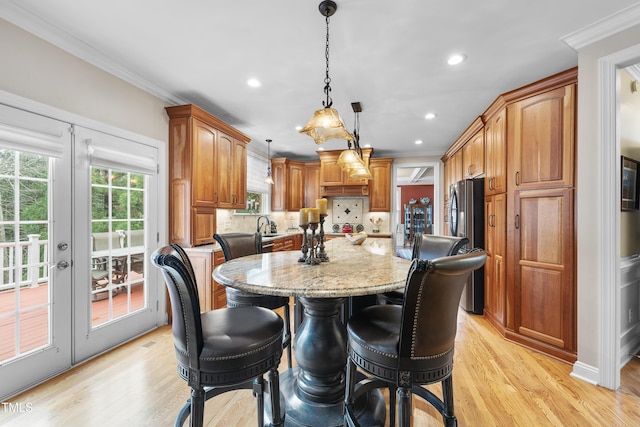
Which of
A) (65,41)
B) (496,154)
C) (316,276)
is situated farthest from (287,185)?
(316,276)

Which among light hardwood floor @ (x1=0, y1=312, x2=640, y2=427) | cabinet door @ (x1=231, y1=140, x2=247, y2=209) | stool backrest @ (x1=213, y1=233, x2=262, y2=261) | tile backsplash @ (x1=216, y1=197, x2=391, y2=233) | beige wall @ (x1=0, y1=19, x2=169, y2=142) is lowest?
light hardwood floor @ (x1=0, y1=312, x2=640, y2=427)

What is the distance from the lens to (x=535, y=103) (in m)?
2.56

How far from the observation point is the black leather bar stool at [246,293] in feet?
6.34

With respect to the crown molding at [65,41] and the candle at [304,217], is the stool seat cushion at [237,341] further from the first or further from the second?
the crown molding at [65,41]

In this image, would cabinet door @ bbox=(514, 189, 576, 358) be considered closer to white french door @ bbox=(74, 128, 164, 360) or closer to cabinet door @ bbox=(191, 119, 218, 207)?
cabinet door @ bbox=(191, 119, 218, 207)

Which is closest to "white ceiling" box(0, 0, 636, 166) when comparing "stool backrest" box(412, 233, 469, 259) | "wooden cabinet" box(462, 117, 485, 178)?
"wooden cabinet" box(462, 117, 485, 178)

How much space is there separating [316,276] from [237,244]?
3.81 feet

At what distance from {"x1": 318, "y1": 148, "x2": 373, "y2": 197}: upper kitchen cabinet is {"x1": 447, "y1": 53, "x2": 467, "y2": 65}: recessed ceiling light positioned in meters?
3.23

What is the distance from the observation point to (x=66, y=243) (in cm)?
214

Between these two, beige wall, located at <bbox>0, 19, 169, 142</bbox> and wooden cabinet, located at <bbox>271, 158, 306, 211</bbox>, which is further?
wooden cabinet, located at <bbox>271, 158, 306, 211</bbox>

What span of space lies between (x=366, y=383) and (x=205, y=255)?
216 cm

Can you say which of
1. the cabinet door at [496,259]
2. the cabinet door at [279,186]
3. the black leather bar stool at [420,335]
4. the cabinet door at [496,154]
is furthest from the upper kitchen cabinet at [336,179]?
the black leather bar stool at [420,335]

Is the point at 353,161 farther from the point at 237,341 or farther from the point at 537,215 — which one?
the point at 237,341

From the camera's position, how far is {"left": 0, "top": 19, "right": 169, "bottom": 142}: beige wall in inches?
71.9
